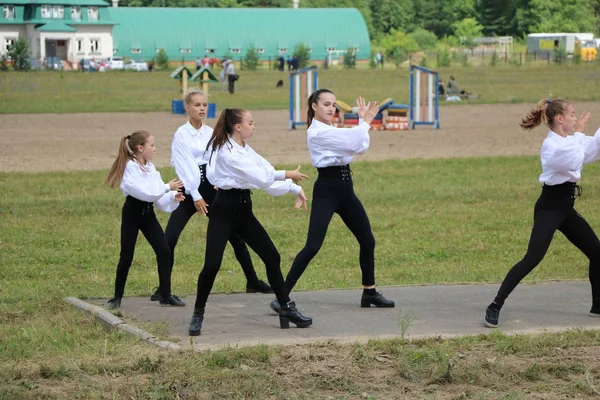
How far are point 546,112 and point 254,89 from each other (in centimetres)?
4635

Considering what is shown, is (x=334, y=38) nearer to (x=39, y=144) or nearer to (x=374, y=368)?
(x=39, y=144)

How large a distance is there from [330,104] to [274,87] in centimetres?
4798

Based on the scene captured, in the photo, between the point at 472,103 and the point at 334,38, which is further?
the point at 334,38

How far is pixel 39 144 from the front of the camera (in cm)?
2522

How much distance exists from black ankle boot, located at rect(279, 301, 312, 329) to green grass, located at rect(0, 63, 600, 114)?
29.7m

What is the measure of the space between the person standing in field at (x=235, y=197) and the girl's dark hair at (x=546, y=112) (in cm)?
201

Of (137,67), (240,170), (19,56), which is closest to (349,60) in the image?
(137,67)

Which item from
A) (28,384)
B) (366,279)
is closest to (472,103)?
(366,279)

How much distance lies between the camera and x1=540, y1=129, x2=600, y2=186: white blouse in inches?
323

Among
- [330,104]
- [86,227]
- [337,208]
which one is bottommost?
[86,227]

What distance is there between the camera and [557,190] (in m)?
8.36

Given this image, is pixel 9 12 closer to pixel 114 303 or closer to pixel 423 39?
pixel 423 39

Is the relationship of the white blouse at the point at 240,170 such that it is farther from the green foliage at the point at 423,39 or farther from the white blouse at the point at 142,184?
the green foliage at the point at 423,39

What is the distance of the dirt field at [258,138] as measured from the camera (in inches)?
885
